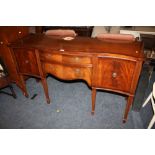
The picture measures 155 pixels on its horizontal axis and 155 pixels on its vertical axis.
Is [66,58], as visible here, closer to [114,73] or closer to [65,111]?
[114,73]

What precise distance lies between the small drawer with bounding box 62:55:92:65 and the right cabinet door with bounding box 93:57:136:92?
118 millimetres

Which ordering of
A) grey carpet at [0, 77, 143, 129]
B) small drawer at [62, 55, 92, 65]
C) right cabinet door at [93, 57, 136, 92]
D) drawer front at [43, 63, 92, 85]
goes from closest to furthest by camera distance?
right cabinet door at [93, 57, 136, 92]
small drawer at [62, 55, 92, 65]
drawer front at [43, 63, 92, 85]
grey carpet at [0, 77, 143, 129]

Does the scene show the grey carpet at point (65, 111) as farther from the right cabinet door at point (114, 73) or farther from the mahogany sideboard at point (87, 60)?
the right cabinet door at point (114, 73)

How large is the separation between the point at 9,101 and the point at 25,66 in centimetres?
77

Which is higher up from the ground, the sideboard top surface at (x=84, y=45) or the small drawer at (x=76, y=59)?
the sideboard top surface at (x=84, y=45)

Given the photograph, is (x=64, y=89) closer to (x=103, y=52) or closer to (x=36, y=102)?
(x=36, y=102)

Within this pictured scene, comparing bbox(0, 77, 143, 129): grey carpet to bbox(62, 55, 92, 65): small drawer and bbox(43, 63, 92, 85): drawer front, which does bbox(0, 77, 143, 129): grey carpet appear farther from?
bbox(62, 55, 92, 65): small drawer

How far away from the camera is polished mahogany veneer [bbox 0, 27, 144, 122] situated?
4.74 feet

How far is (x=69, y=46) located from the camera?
166 cm

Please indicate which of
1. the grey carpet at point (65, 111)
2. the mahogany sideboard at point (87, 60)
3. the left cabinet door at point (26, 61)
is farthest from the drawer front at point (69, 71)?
the grey carpet at point (65, 111)

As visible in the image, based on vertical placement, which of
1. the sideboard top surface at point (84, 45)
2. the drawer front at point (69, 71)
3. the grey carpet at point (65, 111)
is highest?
the sideboard top surface at point (84, 45)

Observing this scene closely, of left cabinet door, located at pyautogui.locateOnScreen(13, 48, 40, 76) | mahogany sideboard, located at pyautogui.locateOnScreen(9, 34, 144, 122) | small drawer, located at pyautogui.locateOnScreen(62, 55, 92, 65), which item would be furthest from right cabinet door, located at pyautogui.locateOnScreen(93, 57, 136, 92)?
left cabinet door, located at pyautogui.locateOnScreen(13, 48, 40, 76)

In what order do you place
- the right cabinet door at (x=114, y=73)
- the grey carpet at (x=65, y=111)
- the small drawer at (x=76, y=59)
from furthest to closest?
the grey carpet at (x=65, y=111), the small drawer at (x=76, y=59), the right cabinet door at (x=114, y=73)

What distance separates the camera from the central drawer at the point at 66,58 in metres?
1.55
